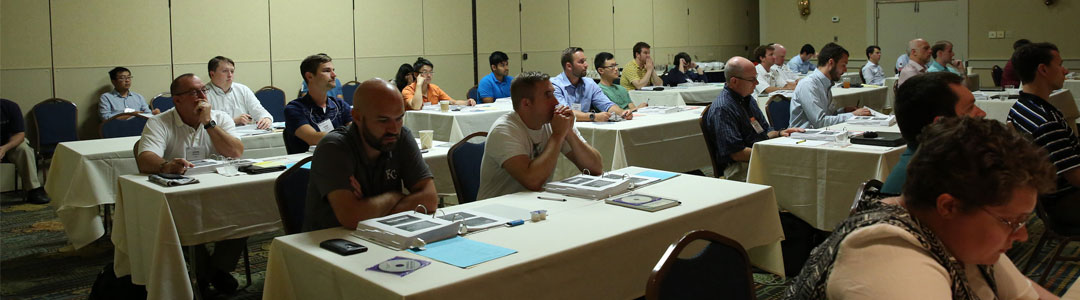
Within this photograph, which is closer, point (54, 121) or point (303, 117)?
point (303, 117)

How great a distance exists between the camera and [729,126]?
15.1 ft

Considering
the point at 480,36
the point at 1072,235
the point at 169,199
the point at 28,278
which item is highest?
the point at 480,36

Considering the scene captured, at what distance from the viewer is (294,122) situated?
4660 mm

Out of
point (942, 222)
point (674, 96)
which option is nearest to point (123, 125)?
point (674, 96)

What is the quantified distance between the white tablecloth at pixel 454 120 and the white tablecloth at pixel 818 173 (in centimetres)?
289

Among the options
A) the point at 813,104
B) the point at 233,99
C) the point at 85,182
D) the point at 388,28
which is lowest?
the point at 85,182

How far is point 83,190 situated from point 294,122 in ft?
4.23

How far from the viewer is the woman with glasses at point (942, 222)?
1331 mm

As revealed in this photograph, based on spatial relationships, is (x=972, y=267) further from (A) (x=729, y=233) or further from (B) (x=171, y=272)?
(B) (x=171, y=272)

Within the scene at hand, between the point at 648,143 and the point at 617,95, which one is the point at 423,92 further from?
the point at 648,143

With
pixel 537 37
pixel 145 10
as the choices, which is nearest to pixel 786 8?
pixel 537 37

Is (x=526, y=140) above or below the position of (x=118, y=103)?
below

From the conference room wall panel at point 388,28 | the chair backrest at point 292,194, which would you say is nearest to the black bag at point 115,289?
the chair backrest at point 292,194

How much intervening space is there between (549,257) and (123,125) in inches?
186
